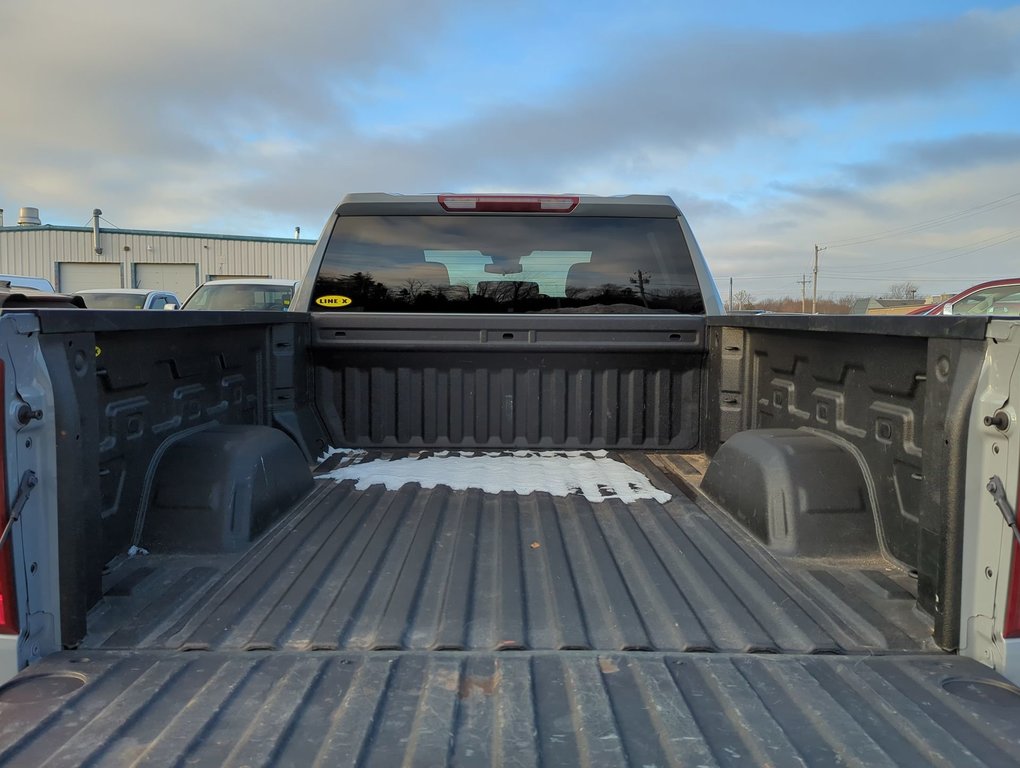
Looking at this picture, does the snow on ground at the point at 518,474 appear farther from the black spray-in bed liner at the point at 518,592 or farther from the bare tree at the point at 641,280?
the bare tree at the point at 641,280

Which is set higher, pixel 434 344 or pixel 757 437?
pixel 434 344

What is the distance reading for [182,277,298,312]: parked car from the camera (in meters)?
13.1

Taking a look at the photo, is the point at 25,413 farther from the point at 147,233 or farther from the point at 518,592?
the point at 147,233

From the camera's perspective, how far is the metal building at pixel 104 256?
3228cm

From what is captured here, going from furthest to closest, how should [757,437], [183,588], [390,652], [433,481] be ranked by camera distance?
1. [433,481]
2. [757,437]
3. [183,588]
4. [390,652]

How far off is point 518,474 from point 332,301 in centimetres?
146

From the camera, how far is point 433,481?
10.9 ft

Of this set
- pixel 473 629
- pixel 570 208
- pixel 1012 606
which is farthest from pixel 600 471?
pixel 1012 606

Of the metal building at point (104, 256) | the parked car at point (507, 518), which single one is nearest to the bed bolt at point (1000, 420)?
the parked car at point (507, 518)

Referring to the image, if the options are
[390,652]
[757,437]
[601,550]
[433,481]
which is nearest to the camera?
[390,652]

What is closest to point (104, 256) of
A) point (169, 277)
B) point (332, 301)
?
point (169, 277)

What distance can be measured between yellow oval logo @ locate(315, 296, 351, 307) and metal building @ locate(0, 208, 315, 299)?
31847 mm

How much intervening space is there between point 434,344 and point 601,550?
5.46 feet

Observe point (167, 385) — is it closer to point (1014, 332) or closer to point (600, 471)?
point (600, 471)
